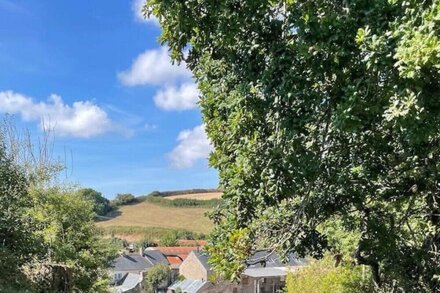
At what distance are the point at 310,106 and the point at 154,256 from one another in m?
61.3

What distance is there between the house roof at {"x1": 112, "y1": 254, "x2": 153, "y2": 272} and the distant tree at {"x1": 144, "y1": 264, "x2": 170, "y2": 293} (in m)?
5.94

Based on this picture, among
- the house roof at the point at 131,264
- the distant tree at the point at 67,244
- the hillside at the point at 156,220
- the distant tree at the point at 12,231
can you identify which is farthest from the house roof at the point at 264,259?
the hillside at the point at 156,220

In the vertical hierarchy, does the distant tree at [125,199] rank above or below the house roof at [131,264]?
above

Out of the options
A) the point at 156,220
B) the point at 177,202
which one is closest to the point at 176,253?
the point at 156,220

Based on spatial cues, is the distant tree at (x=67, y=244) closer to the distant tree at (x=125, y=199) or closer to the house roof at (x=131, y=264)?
the house roof at (x=131, y=264)

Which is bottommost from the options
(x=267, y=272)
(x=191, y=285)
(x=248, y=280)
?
(x=191, y=285)

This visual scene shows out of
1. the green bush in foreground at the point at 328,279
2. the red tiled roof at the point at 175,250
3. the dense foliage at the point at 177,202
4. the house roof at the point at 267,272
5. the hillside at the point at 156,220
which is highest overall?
the dense foliage at the point at 177,202

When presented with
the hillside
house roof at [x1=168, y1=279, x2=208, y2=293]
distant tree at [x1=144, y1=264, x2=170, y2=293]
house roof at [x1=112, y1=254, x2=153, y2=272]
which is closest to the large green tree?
house roof at [x1=168, y1=279, x2=208, y2=293]

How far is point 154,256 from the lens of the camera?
6300 centimetres

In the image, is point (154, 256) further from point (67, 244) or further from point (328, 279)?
point (328, 279)

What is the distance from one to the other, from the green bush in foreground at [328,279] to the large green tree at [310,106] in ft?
20.4

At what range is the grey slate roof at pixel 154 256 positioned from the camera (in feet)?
201

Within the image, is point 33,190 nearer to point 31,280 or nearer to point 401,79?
point 31,280

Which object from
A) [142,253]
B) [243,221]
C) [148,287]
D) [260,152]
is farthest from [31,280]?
[142,253]
